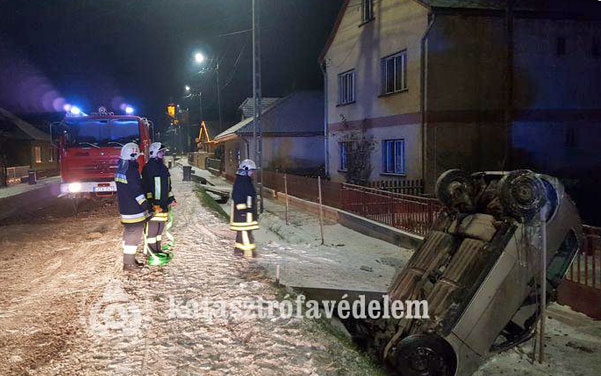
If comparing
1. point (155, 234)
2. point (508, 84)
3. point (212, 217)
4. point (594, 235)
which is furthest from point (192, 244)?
point (508, 84)

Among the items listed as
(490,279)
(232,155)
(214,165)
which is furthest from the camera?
(214,165)

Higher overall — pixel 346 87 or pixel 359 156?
pixel 346 87

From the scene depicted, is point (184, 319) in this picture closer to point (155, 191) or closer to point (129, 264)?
point (129, 264)

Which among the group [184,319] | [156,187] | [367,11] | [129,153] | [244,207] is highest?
[367,11]

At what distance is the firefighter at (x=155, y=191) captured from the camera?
23.2ft

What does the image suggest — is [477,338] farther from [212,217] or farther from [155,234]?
[212,217]

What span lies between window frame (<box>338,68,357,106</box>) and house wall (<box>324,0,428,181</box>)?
217 mm

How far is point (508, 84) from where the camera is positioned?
14695mm

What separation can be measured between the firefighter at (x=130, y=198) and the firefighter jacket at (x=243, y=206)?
1567 mm

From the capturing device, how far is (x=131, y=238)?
664 centimetres

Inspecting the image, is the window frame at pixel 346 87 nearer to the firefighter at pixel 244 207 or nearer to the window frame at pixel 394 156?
the window frame at pixel 394 156

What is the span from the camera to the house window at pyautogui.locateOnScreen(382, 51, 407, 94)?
15734mm

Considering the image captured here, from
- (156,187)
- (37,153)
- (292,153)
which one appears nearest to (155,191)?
(156,187)

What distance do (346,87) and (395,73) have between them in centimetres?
423
